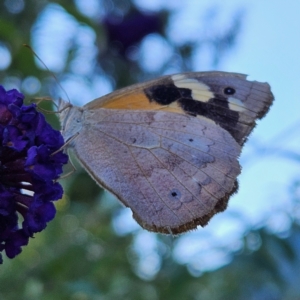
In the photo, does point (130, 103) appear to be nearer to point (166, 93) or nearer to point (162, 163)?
point (166, 93)

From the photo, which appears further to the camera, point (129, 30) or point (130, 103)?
point (129, 30)

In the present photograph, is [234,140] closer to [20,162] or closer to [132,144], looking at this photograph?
[132,144]

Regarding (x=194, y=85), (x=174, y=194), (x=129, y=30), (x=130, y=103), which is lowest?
(x=129, y=30)

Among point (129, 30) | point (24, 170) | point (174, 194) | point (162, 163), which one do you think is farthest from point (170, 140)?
point (129, 30)

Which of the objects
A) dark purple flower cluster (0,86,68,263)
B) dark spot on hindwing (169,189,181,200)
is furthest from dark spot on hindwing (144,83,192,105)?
dark purple flower cluster (0,86,68,263)

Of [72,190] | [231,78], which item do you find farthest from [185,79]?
[72,190]

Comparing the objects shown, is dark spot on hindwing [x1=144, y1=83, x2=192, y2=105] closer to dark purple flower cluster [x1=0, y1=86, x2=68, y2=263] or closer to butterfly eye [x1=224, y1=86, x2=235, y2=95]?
butterfly eye [x1=224, y1=86, x2=235, y2=95]

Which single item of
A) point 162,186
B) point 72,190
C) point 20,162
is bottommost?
point 72,190
